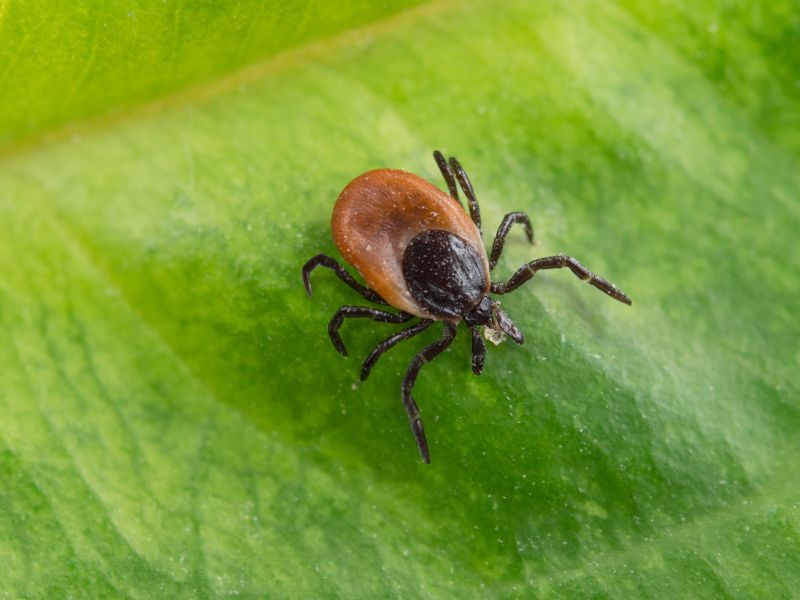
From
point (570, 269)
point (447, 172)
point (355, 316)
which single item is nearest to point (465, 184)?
point (447, 172)

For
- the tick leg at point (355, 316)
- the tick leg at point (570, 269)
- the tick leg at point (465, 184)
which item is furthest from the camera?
the tick leg at point (465, 184)

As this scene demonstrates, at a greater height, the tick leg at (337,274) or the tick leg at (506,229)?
the tick leg at (506,229)

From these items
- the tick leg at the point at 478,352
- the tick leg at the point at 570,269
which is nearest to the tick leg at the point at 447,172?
the tick leg at the point at 570,269

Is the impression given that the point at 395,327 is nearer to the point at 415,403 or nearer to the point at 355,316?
the point at 355,316

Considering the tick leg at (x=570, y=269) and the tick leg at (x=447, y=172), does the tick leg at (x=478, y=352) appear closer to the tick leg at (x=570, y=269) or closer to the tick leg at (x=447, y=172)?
the tick leg at (x=570, y=269)

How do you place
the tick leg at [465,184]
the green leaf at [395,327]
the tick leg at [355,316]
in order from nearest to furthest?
the green leaf at [395,327], the tick leg at [355,316], the tick leg at [465,184]

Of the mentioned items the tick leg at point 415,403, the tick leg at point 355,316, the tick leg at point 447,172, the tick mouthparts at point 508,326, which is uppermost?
the tick leg at point 447,172

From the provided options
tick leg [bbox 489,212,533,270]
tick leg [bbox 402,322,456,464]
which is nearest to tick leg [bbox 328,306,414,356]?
tick leg [bbox 402,322,456,464]

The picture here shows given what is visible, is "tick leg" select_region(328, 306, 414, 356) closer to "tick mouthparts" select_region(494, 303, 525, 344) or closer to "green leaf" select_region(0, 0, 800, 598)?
"green leaf" select_region(0, 0, 800, 598)
